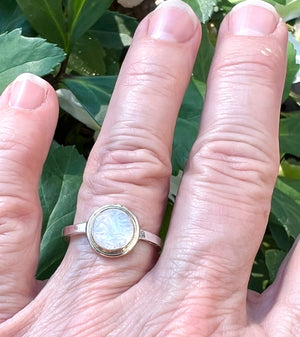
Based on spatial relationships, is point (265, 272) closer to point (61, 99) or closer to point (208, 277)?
point (208, 277)

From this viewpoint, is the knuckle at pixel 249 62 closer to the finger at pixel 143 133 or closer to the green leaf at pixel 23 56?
the finger at pixel 143 133

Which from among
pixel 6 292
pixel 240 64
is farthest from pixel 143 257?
pixel 240 64

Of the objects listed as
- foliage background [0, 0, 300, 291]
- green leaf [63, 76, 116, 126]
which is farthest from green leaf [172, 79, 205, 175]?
green leaf [63, 76, 116, 126]

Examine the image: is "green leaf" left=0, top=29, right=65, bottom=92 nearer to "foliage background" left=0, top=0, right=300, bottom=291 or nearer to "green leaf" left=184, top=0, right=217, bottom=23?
"foliage background" left=0, top=0, right=300, bottom=291

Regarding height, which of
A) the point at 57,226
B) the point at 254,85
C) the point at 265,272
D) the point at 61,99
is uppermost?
the point at 254,85

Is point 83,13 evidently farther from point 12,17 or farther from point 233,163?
point 233,163

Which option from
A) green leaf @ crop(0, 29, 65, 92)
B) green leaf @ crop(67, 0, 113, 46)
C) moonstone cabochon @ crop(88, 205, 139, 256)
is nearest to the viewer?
moonstone cabochon @ crop(88, 205, 139, 256)

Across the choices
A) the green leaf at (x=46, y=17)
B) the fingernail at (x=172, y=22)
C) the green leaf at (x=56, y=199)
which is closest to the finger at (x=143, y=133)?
the fingernail at (x=172, y=22)
